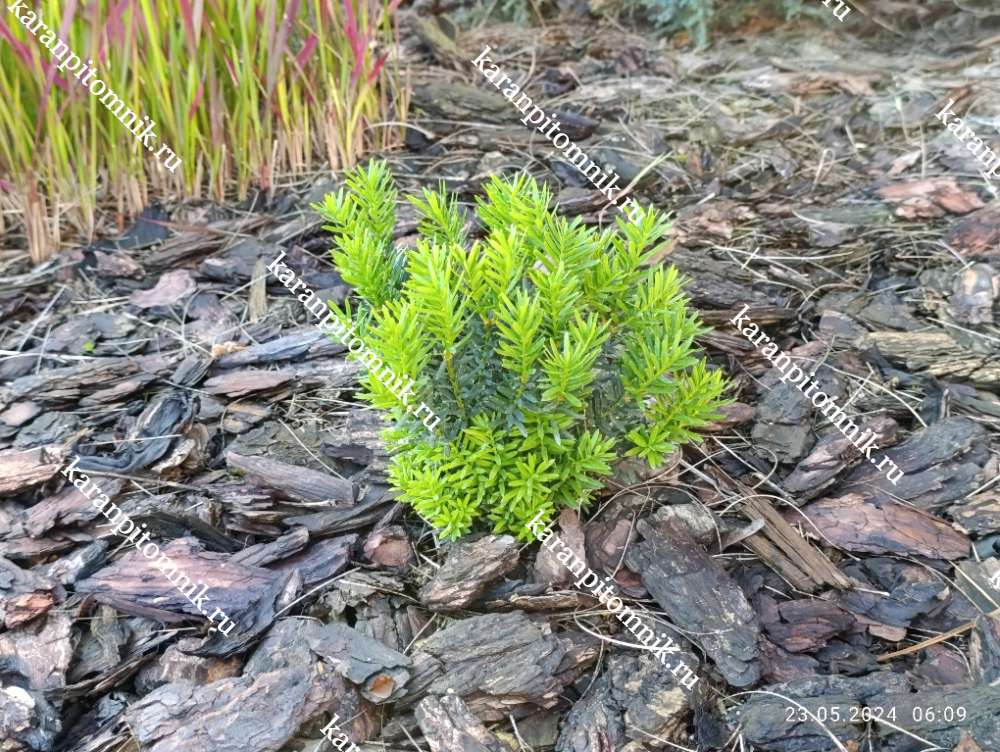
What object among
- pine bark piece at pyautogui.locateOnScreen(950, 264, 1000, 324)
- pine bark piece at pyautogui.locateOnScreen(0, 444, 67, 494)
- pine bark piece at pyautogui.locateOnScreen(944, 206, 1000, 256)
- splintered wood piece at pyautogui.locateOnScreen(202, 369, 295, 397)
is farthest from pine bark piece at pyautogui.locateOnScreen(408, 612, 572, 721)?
pine bark piece at pyautogui.locateOnScreen(944, 206, 1000, 256)

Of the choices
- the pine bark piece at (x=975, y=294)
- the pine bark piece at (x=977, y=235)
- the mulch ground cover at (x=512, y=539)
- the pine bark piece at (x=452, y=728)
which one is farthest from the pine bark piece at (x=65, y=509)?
the pine bark piece at (x=977, y=235)

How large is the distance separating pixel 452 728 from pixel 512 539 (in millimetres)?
378

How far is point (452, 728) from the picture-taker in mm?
1474

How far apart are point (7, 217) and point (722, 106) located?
270 cm

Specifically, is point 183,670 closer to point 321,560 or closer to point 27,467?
point 321,560

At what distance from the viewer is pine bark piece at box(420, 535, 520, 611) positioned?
1.66m

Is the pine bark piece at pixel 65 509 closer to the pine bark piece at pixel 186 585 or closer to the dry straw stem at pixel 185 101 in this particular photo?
the pine bark piece at pixel 186 585

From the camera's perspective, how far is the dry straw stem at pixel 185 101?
104 inches

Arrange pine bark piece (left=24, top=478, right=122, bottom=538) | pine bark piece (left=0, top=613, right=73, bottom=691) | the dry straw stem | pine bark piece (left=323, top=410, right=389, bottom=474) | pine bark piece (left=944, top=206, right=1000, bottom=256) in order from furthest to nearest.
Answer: the dry straw stem
pine bark piece (left=944, top=206, right=1000, bottom=256)
pine bark piece (left=323, top=410, right=389, bottom=474)
pine bark piece (left=24, top=478, right=122, bottom=538)
pine bark piece (left=0, top=613, right=73, bottom=691)

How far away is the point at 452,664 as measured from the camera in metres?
1.56

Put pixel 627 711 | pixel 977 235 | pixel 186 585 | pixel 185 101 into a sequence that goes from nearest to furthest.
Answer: pixel 627 711 < pixel 186 585 < pixel 977 235 < pixel 185 101

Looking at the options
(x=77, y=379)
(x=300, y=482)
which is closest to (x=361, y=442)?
(x=300, y=482)

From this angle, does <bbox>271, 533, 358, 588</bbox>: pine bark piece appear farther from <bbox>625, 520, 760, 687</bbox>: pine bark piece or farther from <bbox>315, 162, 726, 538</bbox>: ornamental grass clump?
<bbox>625, 520, 760, 687</bbox>: pine bark piece
